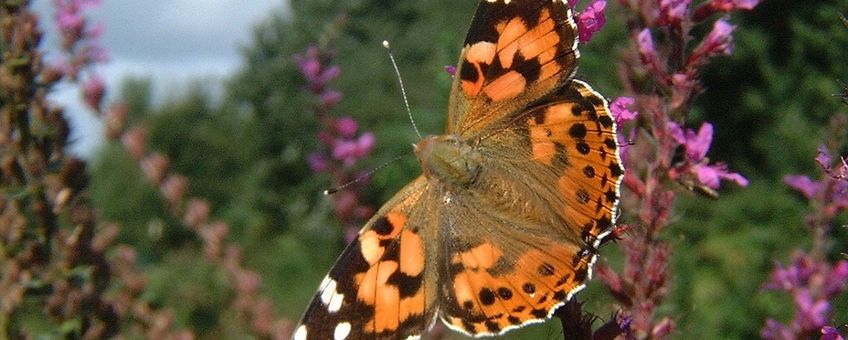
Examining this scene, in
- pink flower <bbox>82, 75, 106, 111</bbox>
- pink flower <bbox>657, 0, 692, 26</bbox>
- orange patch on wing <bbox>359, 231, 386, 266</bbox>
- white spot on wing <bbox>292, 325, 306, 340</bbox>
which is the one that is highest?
pink flower <bbox>82, 75, 106, 111</bbox>

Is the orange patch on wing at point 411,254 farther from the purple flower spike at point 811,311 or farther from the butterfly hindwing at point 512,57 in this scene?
the purple flower spike at point 811,311

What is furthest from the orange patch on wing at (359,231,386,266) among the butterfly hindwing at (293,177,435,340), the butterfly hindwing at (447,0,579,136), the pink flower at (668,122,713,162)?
the pink flower at (668,122,713,162)

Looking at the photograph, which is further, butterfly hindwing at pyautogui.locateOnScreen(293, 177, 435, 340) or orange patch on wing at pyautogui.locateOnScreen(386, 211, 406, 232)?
orange patch on wing at pyautogui.locateOnScreen(386, 211, 406, 232)

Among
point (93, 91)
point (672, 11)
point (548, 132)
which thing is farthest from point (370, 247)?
point (93, 91)

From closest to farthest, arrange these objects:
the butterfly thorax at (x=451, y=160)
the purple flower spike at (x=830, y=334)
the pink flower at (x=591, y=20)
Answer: the purple flower spike at (x=830, y=334) → the pink flower at (x=591, y=20) → the butterfly thorax at (x=451, y=160)

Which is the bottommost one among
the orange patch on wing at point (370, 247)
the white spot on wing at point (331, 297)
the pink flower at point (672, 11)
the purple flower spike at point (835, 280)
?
the purple flower spike at point (835, 280)

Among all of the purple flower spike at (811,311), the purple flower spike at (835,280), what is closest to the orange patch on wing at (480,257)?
the purple flower spike at (811,311)

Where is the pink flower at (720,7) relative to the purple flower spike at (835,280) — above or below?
above

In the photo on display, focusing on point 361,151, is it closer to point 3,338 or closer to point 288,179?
point 3,338

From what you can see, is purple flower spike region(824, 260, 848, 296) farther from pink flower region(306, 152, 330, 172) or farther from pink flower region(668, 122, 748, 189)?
pink flower region(306, 152, 330, 172)
